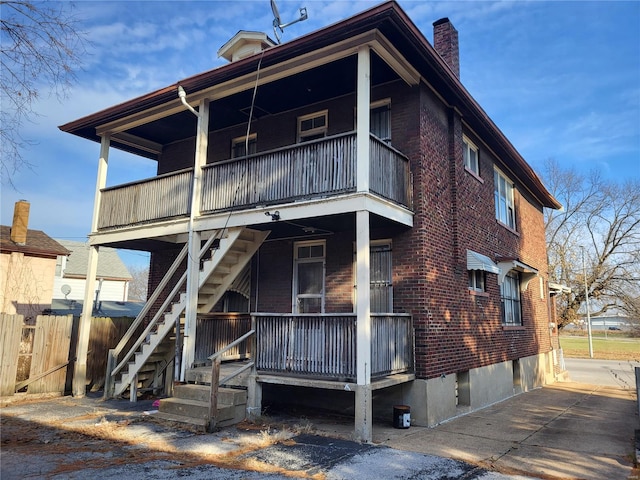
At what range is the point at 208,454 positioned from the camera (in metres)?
6.46

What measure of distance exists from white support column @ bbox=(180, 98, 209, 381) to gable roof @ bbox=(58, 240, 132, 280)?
24830 mm

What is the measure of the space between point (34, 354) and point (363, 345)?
8.39 m

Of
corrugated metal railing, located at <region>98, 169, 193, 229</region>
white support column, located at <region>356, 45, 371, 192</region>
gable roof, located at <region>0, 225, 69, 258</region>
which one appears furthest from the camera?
gable roof, located at <region>0, 225, 69, 258</region>

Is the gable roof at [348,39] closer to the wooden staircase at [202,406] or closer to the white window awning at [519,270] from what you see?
the white window awning at [519,270]

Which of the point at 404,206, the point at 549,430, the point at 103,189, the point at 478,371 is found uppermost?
the point at 103,189

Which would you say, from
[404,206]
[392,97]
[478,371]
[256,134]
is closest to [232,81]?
[256,134]

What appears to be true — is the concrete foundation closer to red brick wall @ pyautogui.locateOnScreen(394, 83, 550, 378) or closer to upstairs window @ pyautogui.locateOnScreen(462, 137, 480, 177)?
red brick wall @ pyautogui.locateOnScreen(394, 83, 550, 378)

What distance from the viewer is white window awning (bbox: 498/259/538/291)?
42.6 ft

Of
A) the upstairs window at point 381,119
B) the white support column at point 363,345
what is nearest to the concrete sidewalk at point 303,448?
the white support column at point 363,345

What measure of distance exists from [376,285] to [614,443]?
16.3ft

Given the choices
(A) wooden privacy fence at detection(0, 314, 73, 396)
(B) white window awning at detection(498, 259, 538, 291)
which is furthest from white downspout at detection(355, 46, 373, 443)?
(A) wooden privacy fence at detection(0, 314, 73, 396)

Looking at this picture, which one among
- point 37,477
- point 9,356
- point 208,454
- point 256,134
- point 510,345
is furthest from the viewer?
point 510,345

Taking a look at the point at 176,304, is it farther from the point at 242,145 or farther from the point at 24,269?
the point at 24,269

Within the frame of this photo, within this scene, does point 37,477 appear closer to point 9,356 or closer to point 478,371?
point 9,356
